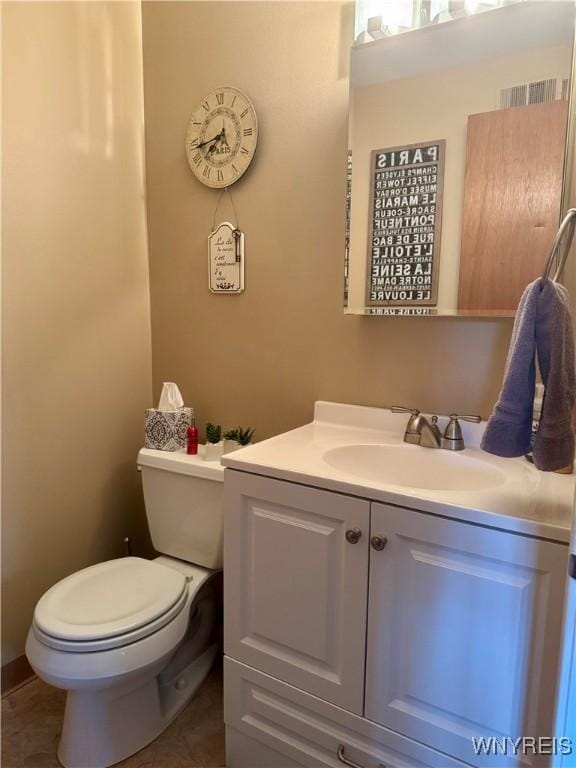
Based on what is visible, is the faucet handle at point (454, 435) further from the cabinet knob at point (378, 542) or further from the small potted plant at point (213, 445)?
the small potted plant at point (213, 445)

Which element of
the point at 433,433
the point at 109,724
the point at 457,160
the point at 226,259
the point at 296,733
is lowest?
the point at 109,724

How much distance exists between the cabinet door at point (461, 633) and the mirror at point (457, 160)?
0.63 metres

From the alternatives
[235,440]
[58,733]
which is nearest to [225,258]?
[235,440]

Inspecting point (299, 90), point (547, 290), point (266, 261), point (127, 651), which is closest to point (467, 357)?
point (547, 290)

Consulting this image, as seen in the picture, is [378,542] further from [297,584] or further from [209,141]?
[209,141]

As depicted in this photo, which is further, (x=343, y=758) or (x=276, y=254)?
(x=276, y=254)

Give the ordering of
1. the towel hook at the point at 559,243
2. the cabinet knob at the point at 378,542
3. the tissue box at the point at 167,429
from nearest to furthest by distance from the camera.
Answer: the towel hook at the point at 559,243 → the cabinet knob at the point at 378,542 → the tissue box at the point at 167,429

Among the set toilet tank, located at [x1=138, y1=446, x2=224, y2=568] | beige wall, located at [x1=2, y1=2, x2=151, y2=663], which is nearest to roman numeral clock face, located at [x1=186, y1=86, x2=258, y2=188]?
beige wall, located at [x1=2, y1=2, x2=151, y2=663]

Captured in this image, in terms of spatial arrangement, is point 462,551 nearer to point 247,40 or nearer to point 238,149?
point 238,149

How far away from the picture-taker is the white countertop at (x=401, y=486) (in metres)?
0.88

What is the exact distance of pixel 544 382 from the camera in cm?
87

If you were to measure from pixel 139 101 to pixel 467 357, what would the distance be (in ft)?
4.90

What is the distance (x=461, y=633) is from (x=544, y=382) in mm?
486

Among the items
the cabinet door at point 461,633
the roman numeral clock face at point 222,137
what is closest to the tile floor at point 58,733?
the cabinet door at point 461,633
